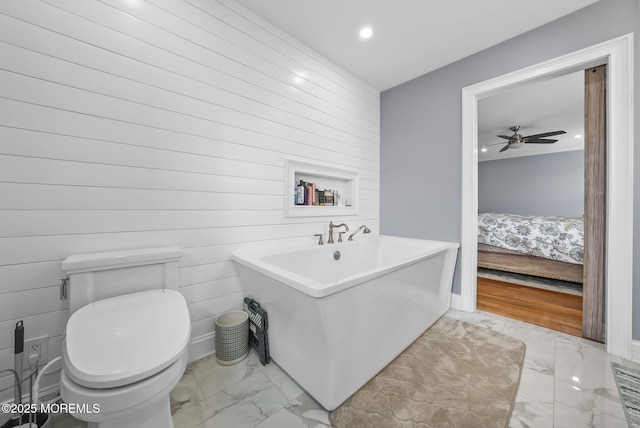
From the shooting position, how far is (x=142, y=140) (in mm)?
1365

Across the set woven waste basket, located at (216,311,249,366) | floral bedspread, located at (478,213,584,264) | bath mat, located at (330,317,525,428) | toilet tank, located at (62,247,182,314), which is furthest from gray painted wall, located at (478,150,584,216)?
toilet tank, located at (62,247,182,314)

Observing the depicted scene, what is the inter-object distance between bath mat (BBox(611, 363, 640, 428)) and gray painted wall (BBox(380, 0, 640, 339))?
0.31 metres

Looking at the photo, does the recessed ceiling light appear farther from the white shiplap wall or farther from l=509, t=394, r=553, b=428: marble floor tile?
l=509, t=394, r=553, b=428: marble floor tile

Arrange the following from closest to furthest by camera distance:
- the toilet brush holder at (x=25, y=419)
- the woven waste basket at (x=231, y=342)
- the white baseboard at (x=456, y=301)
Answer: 1. the toilet brush holder at (x=25, y=419)
2. the woven waste basket at (x=231, y=342)
3. the white baseboard at (x=456, y=301)

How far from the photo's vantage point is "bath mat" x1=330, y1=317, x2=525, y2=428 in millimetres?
1141

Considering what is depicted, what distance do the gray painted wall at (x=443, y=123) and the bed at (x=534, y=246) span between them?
1632mm

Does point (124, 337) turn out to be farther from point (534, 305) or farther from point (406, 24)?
point (534, 305)

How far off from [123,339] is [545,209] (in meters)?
7.54

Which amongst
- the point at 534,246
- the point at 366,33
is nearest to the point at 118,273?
the point at 366,33

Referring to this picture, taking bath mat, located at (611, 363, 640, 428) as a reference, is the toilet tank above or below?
above

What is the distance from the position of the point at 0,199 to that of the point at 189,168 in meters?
0.78

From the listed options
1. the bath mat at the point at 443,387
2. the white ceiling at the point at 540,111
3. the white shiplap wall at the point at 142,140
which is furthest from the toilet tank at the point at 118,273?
the white ceiling at the point at 540,111

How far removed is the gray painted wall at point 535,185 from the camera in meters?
5.16

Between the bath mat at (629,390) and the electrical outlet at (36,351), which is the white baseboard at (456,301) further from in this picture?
the electrical outlet at (36,351)
